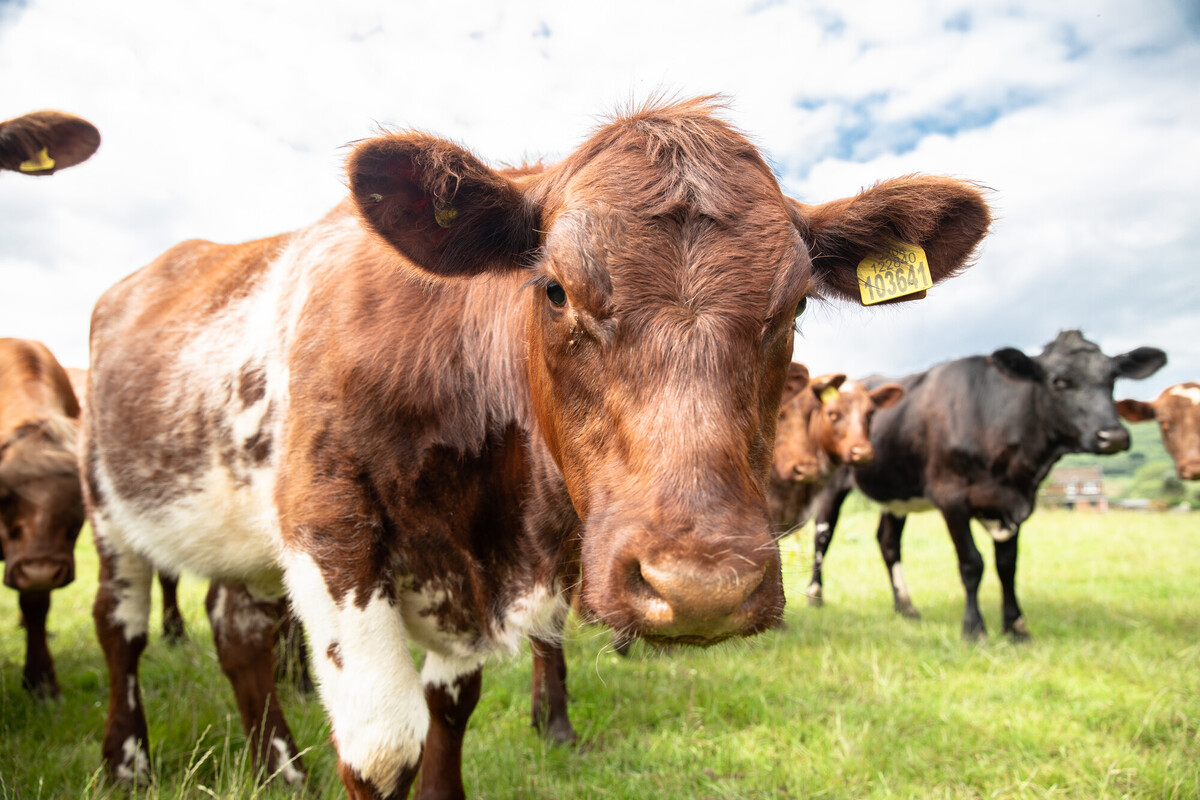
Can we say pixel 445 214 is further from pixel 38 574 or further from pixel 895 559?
pixel 895 559

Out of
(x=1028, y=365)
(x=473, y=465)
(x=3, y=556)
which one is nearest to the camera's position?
(x=473, y=465)

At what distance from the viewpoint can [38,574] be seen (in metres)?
4.56

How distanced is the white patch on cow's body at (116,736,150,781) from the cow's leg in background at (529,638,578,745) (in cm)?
210

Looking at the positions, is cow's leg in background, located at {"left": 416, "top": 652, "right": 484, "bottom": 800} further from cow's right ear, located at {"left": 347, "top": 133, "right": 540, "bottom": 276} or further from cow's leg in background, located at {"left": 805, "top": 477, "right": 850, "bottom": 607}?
cow's leg in background, located at {"left": 805, "top": 477, "right": 850, "bottom": 607}

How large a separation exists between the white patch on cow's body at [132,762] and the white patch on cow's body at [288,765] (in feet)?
2.05

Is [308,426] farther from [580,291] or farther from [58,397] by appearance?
[58,397]

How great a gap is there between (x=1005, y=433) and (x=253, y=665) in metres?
7.37

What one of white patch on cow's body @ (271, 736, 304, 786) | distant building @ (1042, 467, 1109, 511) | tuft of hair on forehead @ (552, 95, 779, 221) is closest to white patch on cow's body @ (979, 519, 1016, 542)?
tuft of hair on forehead @ (552, 95, 779, 221)

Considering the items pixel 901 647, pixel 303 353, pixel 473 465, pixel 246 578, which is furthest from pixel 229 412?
pixel 901 647

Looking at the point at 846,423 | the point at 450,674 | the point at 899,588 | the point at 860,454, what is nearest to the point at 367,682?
the point at 450,674

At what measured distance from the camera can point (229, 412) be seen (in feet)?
10.7

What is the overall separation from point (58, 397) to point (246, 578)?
3.22m

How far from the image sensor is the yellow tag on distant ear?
2587mm

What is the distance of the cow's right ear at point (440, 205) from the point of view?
2199mm
